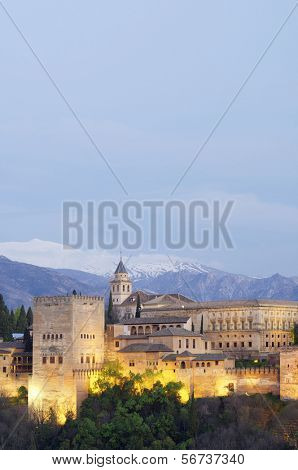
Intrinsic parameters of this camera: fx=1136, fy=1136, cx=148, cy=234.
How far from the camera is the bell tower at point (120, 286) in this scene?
92250mm

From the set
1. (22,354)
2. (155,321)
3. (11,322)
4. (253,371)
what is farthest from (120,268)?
(253,371)

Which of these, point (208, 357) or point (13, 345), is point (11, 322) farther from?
point (208, 357)

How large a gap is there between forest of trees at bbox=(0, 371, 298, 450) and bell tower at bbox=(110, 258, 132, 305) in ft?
136

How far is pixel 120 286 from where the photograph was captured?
305 ft

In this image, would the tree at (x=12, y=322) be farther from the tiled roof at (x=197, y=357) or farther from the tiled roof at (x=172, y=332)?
the tiled roof at (x=197, y=357)

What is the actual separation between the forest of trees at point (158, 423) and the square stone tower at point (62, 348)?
1.10 metres

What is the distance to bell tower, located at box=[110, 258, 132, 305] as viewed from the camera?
92250 mm

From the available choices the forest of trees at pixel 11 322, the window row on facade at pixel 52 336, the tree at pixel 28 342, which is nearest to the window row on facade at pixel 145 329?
the tree at pixel 28 342

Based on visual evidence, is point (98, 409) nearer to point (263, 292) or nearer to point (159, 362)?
point (159, 362)

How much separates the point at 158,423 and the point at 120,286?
46.5 metres

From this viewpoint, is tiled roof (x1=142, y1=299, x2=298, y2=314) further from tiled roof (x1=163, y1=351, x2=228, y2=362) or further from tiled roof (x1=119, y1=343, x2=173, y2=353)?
tiled roof (x1=163, y1=351, x2=228, y2=362)

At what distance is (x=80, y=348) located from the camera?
52094mm

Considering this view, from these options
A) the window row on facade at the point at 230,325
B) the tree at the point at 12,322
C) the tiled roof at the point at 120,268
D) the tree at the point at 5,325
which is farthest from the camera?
the tiled roof at the point at 120,268
